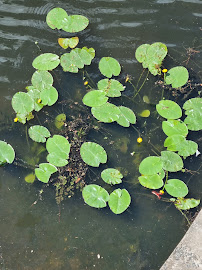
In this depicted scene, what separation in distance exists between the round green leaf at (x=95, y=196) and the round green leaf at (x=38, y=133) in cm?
67

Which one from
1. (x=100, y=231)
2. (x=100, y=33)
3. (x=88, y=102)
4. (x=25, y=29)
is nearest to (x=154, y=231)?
(x=100, y=231)

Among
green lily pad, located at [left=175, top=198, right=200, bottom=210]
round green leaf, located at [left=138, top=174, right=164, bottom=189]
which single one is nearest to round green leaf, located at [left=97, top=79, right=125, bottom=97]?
round green leaf, located at [left=138, top=174, right=164, bottom=189]

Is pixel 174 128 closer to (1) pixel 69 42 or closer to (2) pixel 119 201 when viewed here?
(2) pixel 119 201

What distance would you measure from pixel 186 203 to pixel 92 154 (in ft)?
3.39

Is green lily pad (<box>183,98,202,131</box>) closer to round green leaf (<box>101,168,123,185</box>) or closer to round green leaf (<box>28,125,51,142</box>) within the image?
round green leaf (<box>101,168,123,185</box>)

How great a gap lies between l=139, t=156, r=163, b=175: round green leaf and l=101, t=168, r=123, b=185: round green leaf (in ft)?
0.75

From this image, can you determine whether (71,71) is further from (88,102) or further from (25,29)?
(25,29)

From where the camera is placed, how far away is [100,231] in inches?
129

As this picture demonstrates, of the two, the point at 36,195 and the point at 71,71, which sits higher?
the point at 71,71

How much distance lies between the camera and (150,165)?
3.27m

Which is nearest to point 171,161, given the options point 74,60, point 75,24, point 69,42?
point 74,60

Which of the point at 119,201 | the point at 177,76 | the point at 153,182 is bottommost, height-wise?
the point at 119,201

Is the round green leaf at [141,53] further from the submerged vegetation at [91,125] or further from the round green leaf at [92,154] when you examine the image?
the round green leaf at [92,154]

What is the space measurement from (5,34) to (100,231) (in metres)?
2.41
